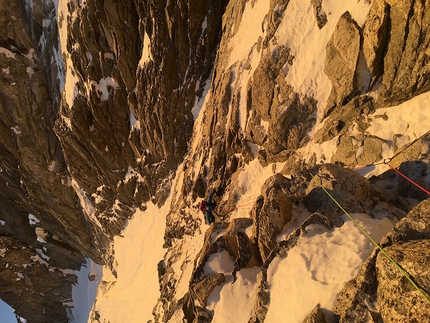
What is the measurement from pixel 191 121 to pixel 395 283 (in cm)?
1882

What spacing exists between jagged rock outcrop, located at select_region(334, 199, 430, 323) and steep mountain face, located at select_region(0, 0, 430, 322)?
→ 6 centimetres

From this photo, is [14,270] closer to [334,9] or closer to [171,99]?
[171,99]

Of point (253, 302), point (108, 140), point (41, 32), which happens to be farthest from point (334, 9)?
point (41, 32)

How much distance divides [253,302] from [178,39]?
54.0ft

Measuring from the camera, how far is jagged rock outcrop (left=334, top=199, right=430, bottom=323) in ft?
14.6

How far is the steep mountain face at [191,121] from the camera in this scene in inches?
341

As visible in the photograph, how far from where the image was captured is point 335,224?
7.71m

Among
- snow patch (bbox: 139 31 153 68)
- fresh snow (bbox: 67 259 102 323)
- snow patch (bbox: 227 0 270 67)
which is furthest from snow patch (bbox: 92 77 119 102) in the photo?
fresh snow (bbox: 67 259 102 323)

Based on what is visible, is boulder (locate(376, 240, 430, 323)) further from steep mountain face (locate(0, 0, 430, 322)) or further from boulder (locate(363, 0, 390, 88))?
boulder (locate(363, 0, 390, 88))

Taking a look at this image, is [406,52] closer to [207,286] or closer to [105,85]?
[207,286]

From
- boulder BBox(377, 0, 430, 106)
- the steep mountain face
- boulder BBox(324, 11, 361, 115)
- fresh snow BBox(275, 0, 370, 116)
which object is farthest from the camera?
fresh snow BBox(275, 0, 370, 116)

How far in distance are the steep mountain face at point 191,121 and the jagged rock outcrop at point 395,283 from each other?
6 centimetres

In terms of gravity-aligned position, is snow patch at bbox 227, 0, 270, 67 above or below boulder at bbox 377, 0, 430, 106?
above

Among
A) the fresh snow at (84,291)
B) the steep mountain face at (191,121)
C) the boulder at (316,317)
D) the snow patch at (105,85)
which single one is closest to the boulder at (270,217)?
the steep mountain face at (191,121)
